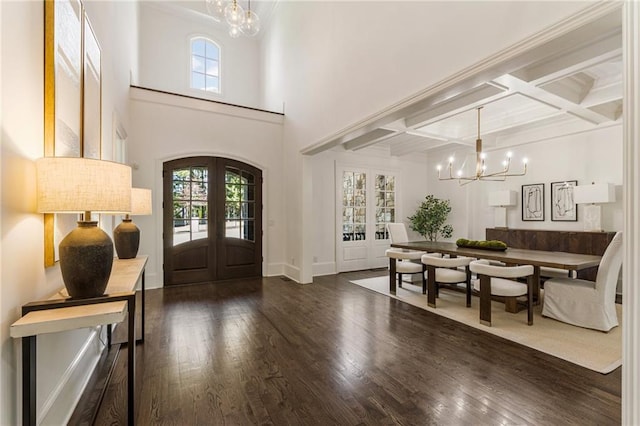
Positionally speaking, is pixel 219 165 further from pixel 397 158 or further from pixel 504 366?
pixel 504 366

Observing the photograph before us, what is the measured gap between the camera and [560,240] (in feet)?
16.6

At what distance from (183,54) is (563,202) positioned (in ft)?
28.9

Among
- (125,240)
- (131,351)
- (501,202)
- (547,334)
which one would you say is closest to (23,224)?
(131,351)

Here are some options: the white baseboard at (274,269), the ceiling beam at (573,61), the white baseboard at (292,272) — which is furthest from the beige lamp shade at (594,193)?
the white baseboard at (274,269)

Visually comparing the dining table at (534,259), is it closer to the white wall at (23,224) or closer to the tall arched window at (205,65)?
the white wall at (23,224)

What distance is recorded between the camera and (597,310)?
3.02 m

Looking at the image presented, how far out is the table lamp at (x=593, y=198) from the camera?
4.49 meters

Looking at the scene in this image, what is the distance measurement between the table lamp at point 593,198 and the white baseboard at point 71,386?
6.72m

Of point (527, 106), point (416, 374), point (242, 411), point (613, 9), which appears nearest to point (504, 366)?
point (416, 374)

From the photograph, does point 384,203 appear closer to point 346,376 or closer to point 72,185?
point 346,376

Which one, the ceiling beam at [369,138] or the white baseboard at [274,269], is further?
the white baseboard at [274,269]

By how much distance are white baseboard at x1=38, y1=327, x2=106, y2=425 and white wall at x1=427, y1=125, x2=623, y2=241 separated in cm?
698

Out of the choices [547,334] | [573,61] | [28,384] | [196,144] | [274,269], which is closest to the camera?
[28,384]

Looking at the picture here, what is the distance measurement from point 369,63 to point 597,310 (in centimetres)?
372
